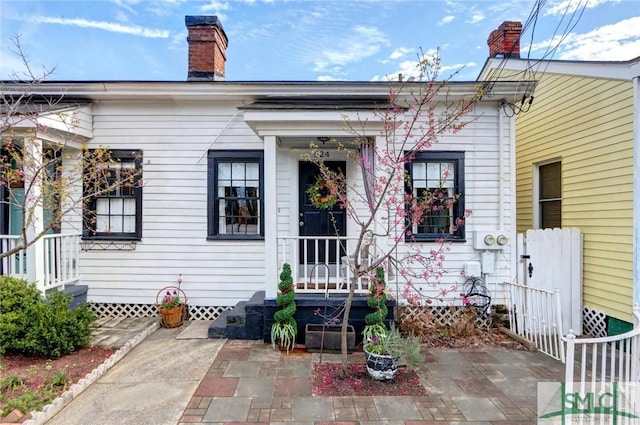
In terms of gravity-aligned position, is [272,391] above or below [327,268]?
below

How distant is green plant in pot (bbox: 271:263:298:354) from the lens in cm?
423

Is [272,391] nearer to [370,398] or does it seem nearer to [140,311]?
[370,398]

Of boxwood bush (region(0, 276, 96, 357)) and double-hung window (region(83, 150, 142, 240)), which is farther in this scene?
double-hung window (region(83, 150, 142, 240))

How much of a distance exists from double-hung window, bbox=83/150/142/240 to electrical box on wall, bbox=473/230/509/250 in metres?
5.54

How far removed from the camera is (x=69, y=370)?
3553mm

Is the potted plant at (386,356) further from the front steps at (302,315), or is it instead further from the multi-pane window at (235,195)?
the multi-pane window at (235,195)

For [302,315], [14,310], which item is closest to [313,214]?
[302,315]

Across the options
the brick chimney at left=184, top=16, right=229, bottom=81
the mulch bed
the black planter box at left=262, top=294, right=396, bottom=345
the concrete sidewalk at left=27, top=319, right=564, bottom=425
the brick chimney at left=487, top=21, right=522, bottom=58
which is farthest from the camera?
the brick chimney at left=487, top=21, right=522, bottom=58

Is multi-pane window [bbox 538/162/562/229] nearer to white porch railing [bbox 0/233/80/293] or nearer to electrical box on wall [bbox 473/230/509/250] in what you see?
electrical box on wall [bbox 473/230/509/250]

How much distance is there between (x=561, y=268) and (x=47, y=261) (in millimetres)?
7792

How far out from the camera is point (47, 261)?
15.6 ft

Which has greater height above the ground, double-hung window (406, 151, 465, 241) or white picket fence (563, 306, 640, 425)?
double-hung window (406, 151, 465, 241)
